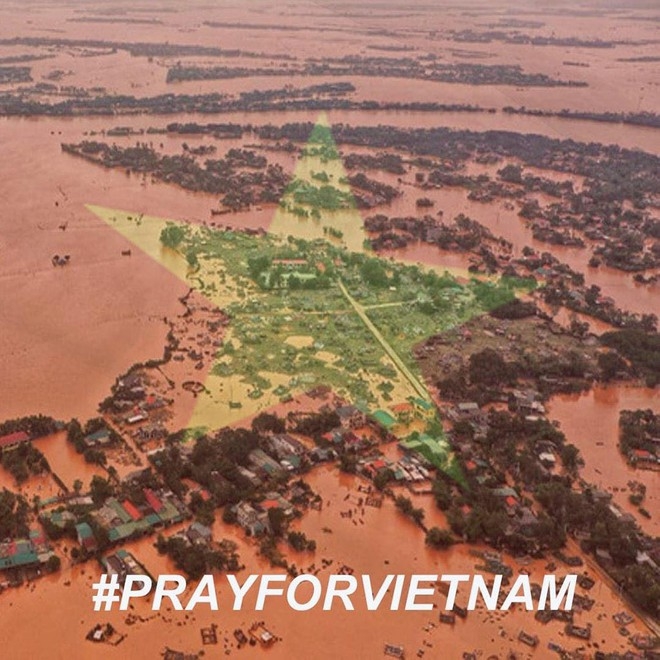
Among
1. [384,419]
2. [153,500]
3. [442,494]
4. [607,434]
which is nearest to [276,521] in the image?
[153,500]

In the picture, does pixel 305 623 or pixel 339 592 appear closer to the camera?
pixel 305 623

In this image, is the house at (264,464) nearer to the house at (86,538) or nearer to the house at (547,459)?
the house at (86,538)

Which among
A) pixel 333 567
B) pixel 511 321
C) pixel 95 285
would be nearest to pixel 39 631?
pixel 333 567

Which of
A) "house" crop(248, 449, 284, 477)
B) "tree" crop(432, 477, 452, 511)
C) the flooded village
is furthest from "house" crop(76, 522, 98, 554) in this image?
"tree" crop(432, 477, 452, 511)

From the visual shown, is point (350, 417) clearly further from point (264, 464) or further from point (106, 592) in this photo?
point (106, 592)

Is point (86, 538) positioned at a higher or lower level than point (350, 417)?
lower

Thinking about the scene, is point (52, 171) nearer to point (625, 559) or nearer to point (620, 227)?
point (620, 227)
